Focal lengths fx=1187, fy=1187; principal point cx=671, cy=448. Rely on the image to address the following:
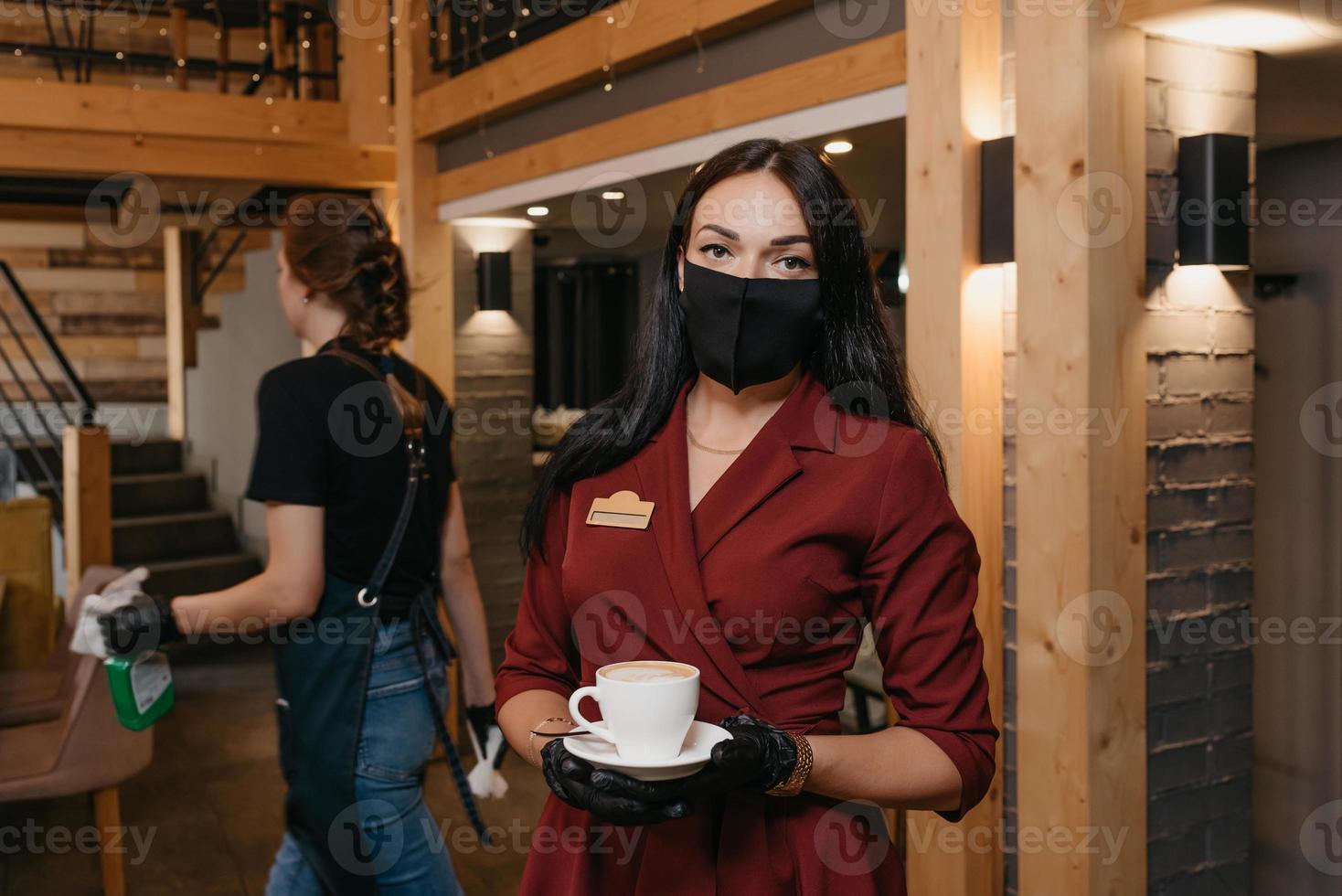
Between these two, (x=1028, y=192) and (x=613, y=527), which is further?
(x=1028, y=192)

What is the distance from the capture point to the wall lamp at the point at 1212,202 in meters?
2.30

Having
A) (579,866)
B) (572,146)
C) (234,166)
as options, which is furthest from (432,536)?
(234,166)

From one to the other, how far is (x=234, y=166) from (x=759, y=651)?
5.07 meters

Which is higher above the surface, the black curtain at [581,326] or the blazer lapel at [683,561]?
the black curtain at [581,326]

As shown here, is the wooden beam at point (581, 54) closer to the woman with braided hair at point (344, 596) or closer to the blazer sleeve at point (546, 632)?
the woman with braided hair at point (344, 596)

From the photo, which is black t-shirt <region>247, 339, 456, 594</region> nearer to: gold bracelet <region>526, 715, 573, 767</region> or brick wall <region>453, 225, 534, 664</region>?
gold bracelet <region>526, 715, 573, 767</region>

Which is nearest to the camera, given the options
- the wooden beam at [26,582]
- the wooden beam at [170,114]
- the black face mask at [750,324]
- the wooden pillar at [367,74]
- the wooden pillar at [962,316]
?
the black face mask at [750,324]

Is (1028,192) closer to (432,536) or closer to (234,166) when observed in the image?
(432,536)

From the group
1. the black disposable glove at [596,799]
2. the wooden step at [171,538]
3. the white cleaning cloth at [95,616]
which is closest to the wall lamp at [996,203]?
the black disposable glove at [596,799]

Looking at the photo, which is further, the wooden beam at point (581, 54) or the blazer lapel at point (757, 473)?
the wooden beam at point (581, 54)

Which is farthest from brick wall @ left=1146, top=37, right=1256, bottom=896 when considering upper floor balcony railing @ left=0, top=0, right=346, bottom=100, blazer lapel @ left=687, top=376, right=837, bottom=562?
upper floor balcony railing @ left=0, top=0, right=346, bottom=100

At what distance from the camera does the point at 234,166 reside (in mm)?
5539

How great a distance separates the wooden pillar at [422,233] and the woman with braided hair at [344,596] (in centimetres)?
281

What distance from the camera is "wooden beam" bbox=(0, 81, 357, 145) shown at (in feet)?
16.8
